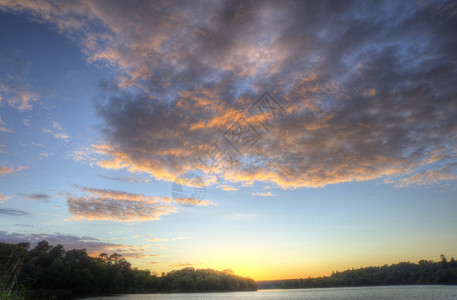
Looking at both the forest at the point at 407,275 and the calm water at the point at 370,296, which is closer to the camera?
the calm water at the point at 370,296

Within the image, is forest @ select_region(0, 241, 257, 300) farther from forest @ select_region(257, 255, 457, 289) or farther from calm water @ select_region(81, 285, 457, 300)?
forest @ select_region(257, 255, 457, 289)

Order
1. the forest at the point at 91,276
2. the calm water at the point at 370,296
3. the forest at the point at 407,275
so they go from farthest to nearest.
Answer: the forest at the point at 407,275, the forest at the point at 91,276, the calm water at the point at 370,296

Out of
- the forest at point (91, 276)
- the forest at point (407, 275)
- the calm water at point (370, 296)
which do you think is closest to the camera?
the calm water at point (370, 296)

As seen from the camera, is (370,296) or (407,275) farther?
(407,275)

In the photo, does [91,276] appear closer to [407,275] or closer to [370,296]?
[370,296]

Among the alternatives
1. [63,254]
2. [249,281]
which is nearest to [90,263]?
[63,254]

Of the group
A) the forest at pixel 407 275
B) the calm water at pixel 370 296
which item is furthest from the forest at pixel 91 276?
the forest at pixel 407 275

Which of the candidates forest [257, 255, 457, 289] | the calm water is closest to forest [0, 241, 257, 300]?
the calm water

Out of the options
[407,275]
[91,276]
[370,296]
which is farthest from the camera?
[407,275]

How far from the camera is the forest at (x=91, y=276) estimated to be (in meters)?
62.4

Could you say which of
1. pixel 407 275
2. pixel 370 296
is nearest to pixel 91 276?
pixel 370 296

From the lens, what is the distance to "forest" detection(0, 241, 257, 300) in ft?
205

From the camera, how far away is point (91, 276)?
261 ft

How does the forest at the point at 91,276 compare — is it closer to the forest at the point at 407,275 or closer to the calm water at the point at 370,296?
the calm water at the point at 370,296
